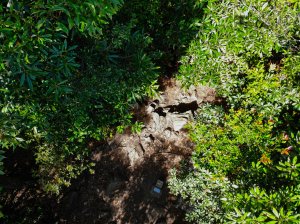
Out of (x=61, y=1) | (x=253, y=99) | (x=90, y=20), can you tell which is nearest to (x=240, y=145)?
(x=253, y=99)

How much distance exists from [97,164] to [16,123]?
18.2 feet

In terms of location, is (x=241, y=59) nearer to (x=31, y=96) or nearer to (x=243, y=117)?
(x=243, y=117)

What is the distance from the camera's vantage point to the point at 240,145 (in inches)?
236

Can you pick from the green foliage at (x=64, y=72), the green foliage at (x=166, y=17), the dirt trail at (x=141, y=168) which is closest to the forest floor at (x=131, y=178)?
the dirt trail at (x=141, y=168)

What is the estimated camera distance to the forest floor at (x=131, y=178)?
9688 mm

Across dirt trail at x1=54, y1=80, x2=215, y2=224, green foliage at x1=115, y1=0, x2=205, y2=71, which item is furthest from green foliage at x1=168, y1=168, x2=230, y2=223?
green foliage at x1=115, y1=0, x2=205, y2=71

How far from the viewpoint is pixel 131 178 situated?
10.0 m

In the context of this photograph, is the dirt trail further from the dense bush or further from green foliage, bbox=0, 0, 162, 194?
the dense bush

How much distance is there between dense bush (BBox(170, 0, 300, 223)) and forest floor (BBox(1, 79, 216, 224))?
2914 mm

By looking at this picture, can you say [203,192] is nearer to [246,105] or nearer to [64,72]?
[246,105]

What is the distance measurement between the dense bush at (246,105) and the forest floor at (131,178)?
291 centimetres

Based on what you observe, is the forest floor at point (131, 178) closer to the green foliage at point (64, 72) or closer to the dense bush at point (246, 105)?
the green foliage at point (64, 72)

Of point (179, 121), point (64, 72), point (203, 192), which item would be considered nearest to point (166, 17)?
point (64, 72)

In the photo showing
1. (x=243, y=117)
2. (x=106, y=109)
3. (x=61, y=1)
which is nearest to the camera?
(x=61, y=1)
